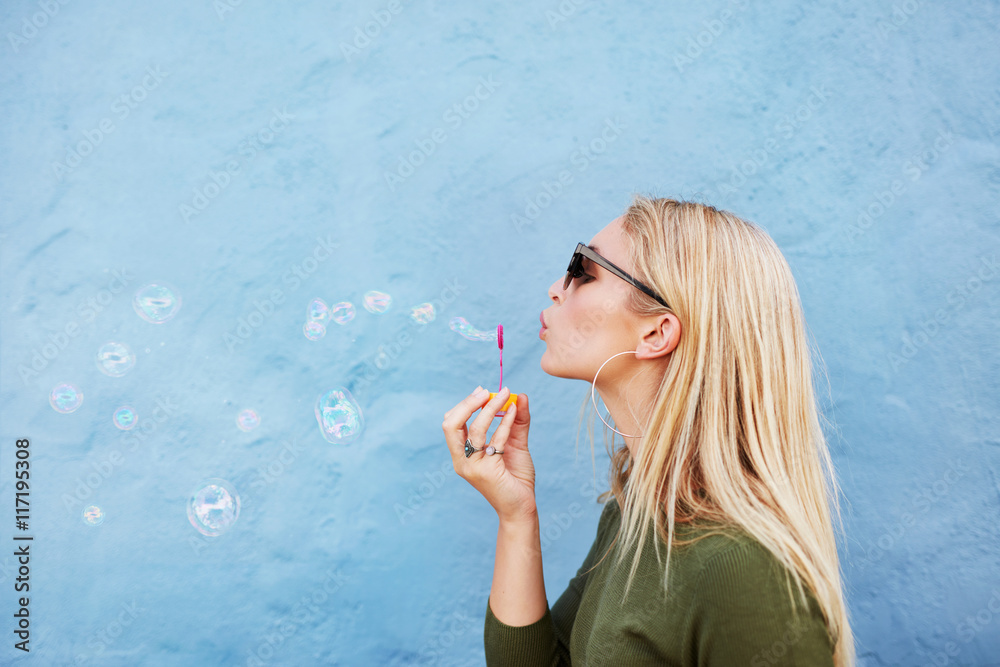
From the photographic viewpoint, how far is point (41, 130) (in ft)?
7.52

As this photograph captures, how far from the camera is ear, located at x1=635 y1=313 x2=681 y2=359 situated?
59.4 inches

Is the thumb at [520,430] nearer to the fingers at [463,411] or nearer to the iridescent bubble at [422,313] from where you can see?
the fingers at [463,411]

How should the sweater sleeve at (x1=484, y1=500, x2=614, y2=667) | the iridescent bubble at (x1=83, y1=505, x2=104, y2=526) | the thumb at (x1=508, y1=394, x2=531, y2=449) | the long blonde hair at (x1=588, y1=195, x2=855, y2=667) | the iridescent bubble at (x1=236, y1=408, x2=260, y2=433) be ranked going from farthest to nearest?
the iridescent bubble at (x1=236, y1=408, x2=260, y2=433) → the iridescent bubble at (x1=83, y1=505, x2=104, y2=526) → the thumb at (x1=508, y1=394, x2=531, y2=449) → the sweater sleeve at (x1=484, y1=500, x2=614, y2=667) → the long blonde hair at (x1=588, y1=195, x2=855, y2=667)

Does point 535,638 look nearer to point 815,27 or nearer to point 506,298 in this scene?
point 506,298

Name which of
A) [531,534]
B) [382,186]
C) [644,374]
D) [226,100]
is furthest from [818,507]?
[226,100]

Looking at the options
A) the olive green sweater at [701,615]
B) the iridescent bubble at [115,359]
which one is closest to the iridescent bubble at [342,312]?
the iridescent bubble at [115,359]

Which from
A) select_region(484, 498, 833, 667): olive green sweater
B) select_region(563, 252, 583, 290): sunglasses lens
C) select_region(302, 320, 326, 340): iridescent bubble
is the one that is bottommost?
select_region(484, 498, 833, 667): olive green sweater

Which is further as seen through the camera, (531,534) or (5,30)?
(5,30)

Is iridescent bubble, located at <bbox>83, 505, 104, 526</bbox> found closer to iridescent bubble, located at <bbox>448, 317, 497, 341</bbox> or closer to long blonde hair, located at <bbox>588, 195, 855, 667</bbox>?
iridescent bubble, located at <bbox>448, 317, 497, 341</bbox>

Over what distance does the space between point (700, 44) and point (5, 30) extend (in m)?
2.49

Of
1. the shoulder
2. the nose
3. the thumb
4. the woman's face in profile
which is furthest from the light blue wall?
the shoulder

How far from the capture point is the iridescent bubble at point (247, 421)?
7.78 feet

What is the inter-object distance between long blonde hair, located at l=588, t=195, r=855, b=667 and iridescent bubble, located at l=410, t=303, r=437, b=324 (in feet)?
3.67

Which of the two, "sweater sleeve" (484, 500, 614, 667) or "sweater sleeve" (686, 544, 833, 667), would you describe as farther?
"sweater sleeve" (484, 500, 614, 667)
